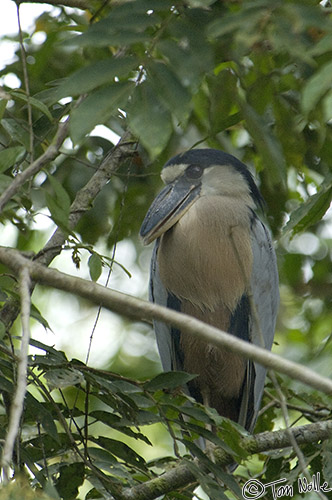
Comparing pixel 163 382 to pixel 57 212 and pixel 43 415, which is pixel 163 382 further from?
pixel 57 212

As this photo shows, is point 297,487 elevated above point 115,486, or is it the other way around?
Answer: point 115,486

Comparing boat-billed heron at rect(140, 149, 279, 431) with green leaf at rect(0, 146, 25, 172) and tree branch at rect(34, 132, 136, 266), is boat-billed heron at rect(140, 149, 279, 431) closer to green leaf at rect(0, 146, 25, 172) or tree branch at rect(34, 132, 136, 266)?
tree branch at rect(34, 132, 136, 266)

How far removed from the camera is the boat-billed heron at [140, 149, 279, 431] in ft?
9.27

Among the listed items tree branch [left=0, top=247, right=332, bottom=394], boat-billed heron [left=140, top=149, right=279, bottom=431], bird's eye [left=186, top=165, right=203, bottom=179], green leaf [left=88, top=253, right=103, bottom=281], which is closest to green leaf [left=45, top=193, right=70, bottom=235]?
tree branch [left=0, top=247, right=332, bottom=394]

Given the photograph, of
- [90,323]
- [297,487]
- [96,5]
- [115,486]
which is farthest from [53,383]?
[90,323]

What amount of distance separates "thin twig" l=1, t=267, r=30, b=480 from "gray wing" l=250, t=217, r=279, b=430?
166 cm

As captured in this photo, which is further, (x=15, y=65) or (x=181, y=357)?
(x=181, y=357)

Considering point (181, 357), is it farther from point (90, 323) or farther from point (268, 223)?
point (90, 323)

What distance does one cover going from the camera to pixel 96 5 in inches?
98.2

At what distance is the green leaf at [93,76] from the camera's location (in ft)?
4.34

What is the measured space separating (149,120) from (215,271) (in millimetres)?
1526

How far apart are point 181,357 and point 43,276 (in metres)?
1.78

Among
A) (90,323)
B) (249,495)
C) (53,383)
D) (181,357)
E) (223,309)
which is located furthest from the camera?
(90,323)

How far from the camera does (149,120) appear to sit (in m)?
1.36
